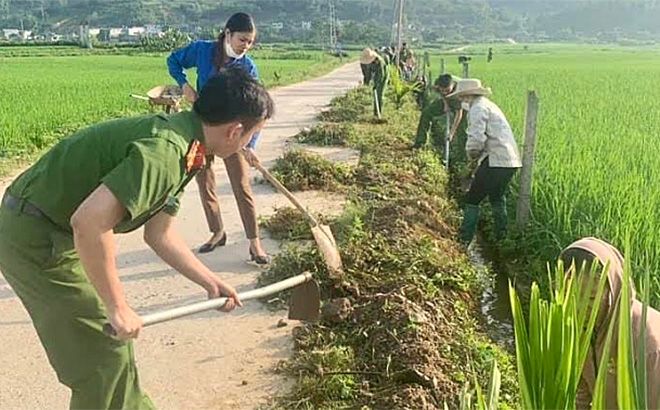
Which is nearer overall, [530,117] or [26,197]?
[26,197]

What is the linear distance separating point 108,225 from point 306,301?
1.46 m

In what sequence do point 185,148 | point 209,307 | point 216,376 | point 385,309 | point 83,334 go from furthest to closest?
A: point 385,309, point 216,376, point 209,307, point 83,334, point 185,148

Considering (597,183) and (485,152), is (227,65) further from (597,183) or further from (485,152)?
(597,183)

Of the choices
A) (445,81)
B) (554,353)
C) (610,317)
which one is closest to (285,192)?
(610,317)

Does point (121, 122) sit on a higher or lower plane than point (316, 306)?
higher

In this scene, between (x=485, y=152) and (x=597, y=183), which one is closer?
(x=597, y=183)

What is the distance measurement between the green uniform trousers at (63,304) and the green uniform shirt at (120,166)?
76 millimetres

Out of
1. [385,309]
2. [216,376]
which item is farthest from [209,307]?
[385,309]

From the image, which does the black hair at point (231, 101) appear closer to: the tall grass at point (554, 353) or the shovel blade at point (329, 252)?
the tall grass at point (554, 353)

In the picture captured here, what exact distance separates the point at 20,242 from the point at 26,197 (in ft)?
0.44

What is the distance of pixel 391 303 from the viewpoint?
391 centimetres

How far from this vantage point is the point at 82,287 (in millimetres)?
2311

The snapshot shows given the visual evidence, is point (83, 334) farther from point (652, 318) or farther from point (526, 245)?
point (526, 245)

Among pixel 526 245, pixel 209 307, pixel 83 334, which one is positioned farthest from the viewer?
pixel 526 245
